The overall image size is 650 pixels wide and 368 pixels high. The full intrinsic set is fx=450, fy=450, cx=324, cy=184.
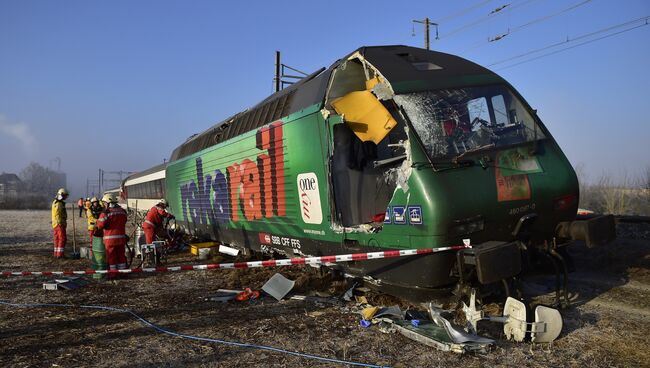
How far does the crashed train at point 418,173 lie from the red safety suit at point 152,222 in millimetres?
4492

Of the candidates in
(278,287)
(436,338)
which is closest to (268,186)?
(278,287)

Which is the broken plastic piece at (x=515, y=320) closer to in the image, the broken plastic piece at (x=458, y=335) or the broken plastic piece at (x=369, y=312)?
the broken plastic piece at (x=458, y=335)

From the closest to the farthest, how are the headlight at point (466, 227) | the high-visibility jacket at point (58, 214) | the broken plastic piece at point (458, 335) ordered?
the broken plastic piece at point (458, 335)
the headlight at point (466, 227)
the high-visibility jacket at point (58, 214)

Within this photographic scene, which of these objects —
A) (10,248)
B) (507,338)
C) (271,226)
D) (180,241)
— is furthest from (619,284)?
(10,248)

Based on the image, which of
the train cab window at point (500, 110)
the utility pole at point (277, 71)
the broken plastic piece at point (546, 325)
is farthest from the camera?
the utility pole at point (277, 71)

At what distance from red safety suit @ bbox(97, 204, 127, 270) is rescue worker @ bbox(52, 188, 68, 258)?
4252 mm

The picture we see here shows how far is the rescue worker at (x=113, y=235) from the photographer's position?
8.42 meters

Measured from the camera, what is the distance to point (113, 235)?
8.46 meters

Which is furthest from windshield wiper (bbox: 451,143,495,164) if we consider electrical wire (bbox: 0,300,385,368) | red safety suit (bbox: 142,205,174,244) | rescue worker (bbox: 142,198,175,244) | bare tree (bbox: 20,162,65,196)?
bare tree (bbox: 20,162,65,196)

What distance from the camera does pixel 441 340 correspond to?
168 inches

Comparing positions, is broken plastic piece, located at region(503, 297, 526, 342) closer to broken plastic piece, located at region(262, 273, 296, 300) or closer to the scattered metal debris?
broken plastic piece, located at region(262, 273, 296, 300)

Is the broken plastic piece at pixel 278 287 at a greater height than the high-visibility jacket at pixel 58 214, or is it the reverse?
the high-visibility jacket at pixel 58 214

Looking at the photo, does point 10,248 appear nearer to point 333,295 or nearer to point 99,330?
point 99,330

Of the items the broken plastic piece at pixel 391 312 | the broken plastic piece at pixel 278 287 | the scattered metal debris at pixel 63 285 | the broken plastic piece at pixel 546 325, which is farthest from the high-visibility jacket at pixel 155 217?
the broken plastic piece at pixel 546 325
